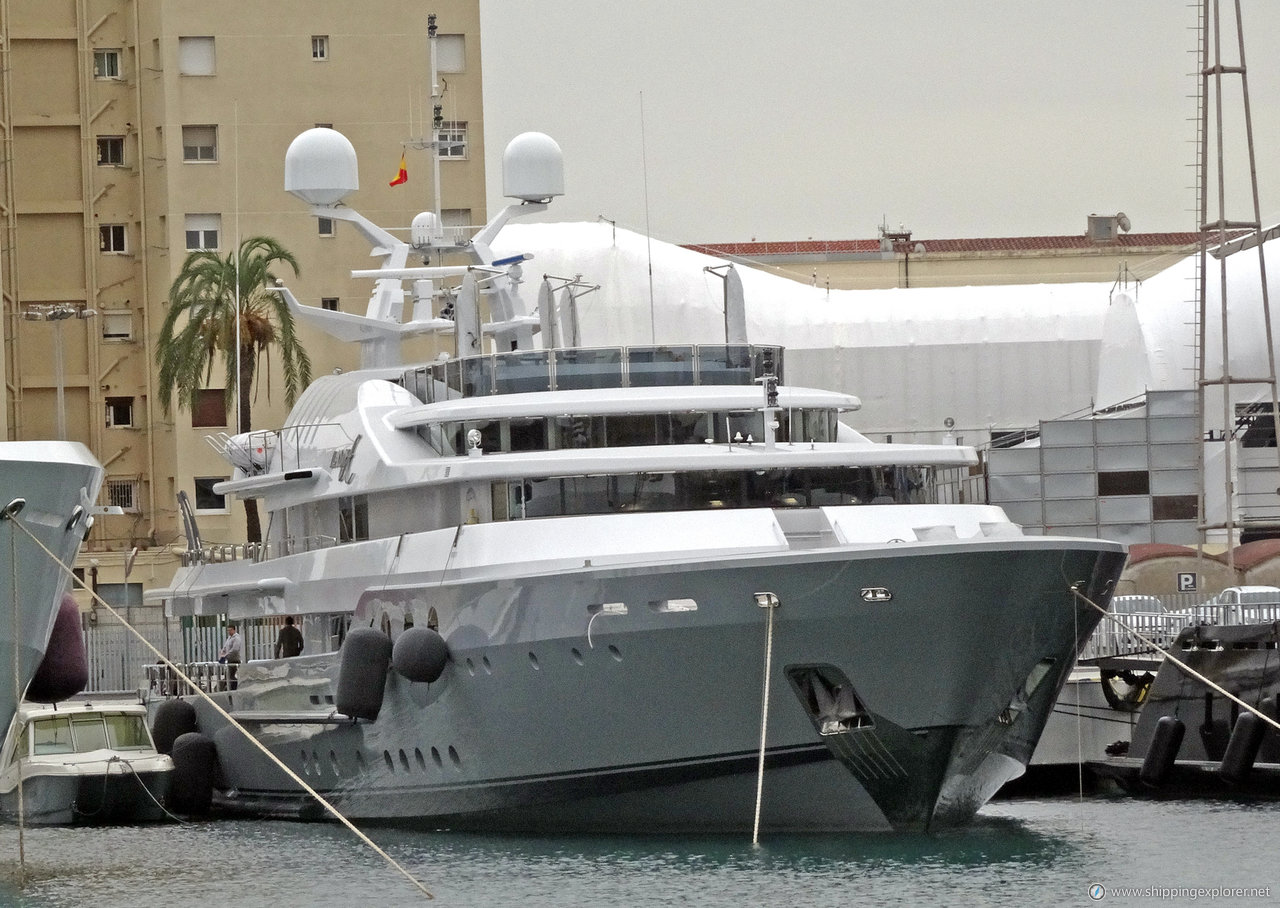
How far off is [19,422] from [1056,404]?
98.7 ft

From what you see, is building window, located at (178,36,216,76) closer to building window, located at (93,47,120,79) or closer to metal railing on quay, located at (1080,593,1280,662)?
building window, located at (93,47,120,79)

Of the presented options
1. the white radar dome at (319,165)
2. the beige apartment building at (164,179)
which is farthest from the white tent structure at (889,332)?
the white radar dome at (319,165)

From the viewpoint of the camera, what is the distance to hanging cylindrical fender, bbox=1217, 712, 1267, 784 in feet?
86.6

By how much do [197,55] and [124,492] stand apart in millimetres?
12357

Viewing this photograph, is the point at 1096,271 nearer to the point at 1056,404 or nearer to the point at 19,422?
the point at 1056,404

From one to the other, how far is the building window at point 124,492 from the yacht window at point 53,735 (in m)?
33.9

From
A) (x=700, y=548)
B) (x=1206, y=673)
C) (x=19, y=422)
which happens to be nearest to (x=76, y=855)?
(x=700, y=548)

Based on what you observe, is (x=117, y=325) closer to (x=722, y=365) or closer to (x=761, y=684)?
(x=722, y=365)

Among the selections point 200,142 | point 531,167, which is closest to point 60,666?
point 531,167

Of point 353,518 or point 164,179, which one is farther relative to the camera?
point 164,179

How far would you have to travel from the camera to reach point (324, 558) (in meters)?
25.5

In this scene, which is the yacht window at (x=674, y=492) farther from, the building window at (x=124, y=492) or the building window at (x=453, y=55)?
the building window at (x=124, y=492)

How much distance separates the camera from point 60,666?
22.5 meters

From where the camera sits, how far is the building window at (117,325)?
60.5 meters
